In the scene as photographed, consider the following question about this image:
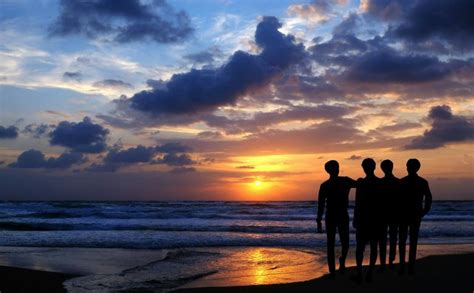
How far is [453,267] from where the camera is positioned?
9.24 meters

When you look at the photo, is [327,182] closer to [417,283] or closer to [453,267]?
[417,283]

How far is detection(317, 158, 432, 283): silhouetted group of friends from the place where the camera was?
7211 mm

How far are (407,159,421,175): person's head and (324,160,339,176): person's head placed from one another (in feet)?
4.16

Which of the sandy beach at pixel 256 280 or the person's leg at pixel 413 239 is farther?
the person's leg at pixel 413 239

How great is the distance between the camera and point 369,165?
23.6 ft

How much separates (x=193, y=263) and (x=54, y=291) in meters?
3.91

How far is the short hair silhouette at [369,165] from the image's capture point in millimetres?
7202

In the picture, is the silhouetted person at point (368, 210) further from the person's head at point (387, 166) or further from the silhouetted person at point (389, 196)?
the person's head at point (387, 166)

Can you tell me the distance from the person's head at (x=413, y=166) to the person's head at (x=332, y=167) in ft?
4.16

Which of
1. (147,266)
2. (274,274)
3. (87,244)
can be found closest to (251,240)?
(87,244)

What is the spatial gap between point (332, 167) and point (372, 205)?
33.5 inches

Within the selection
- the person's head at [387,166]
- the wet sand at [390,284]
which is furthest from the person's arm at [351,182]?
the wet sand at [390,284]

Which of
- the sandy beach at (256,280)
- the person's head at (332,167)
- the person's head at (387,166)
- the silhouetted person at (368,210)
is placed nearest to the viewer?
the sandy beach at (256,280)

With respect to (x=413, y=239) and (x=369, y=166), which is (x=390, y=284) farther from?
(x=369, y=166)
